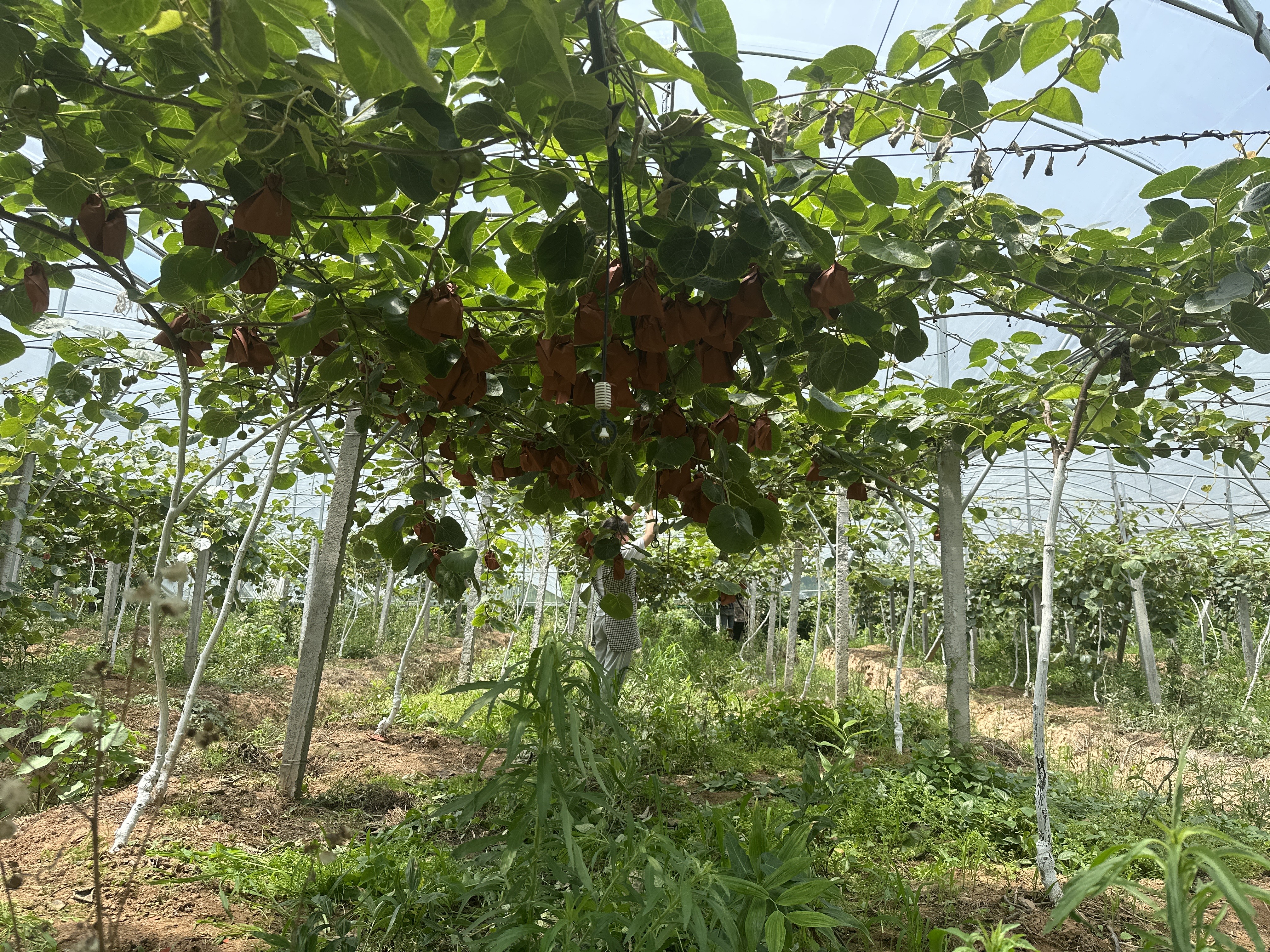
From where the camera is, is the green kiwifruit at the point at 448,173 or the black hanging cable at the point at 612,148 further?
the green kiwifruit at the point at 448,173

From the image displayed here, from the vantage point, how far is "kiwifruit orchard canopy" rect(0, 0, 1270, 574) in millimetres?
827

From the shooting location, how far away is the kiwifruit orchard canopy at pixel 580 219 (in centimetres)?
83

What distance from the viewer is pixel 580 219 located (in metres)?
1.26

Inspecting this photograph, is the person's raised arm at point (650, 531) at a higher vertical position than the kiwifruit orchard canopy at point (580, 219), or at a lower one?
lower

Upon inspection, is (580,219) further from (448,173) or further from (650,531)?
(650,531)

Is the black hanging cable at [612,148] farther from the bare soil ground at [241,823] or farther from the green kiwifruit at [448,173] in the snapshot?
the bare soil ground at [241,823]

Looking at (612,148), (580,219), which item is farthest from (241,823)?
(612,148)

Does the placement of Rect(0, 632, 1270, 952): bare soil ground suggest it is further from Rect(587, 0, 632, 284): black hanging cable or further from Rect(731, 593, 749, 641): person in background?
Rect(731, 593, 749, 641): person in background

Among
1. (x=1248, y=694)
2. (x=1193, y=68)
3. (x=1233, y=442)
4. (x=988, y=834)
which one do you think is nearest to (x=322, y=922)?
(x=988, y=834)

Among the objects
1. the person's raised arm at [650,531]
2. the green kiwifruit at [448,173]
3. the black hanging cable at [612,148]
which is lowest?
the person's raised arm at [650,531]

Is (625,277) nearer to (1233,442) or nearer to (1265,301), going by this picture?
(1265,301)

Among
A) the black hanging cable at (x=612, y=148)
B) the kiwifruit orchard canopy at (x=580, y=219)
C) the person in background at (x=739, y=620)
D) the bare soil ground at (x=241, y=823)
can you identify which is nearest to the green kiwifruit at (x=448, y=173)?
the kiwifruit orchard canopy at (x=580, y=219)

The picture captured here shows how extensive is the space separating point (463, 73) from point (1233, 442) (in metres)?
3.16

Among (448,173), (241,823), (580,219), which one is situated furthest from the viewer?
(241,823)
